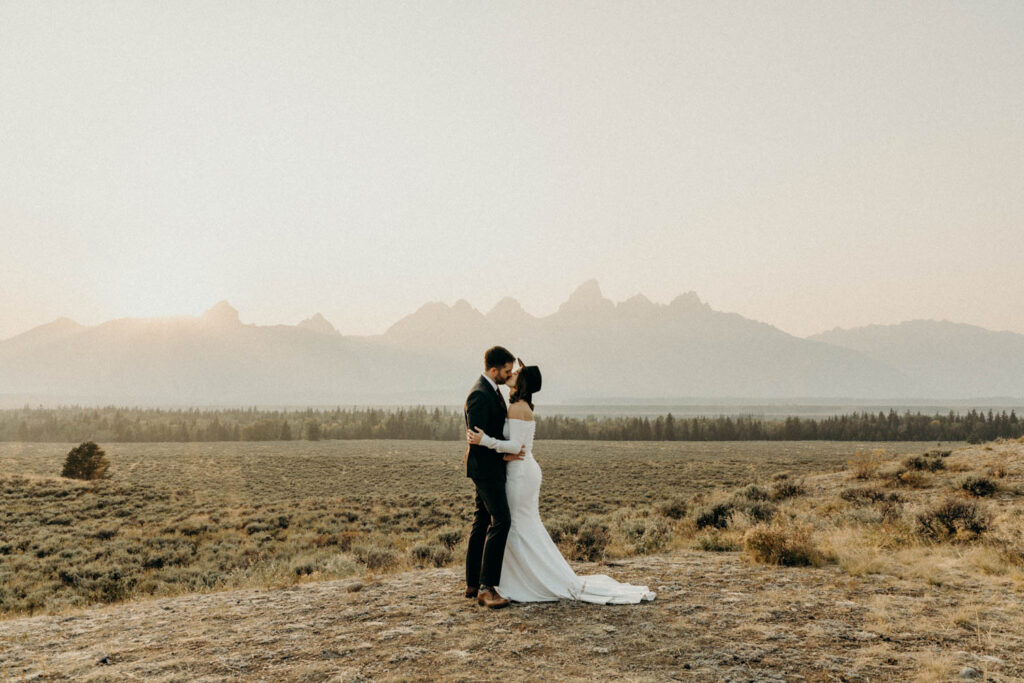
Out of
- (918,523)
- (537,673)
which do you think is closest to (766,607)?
(537,673)

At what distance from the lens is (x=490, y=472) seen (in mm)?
6238

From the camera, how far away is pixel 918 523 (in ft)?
34.7

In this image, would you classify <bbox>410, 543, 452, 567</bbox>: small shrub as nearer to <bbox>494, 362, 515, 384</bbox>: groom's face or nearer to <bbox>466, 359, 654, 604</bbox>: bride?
<bbox>466, 359, 654, 604</bbox>: bride

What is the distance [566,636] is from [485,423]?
7.30 feet

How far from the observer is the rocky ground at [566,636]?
4.70 metres

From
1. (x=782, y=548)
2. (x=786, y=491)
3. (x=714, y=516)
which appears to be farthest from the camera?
(x=786, y=491)

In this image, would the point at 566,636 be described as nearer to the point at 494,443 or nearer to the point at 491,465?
the point at 491,465

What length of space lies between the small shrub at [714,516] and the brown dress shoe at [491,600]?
9.88 m

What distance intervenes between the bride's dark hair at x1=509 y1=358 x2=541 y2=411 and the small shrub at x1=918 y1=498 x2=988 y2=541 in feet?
27.4

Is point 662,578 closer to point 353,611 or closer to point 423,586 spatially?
point 423,586

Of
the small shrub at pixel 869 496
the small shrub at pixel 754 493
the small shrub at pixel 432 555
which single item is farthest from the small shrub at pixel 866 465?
the small shrub at pixel 432 555

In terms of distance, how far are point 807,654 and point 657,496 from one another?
31.3 m

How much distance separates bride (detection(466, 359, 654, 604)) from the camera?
20.9 feet

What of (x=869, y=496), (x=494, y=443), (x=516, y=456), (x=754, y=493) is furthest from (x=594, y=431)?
(x=494, y=443)
